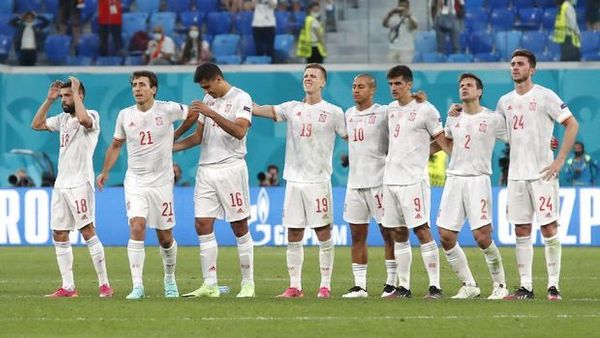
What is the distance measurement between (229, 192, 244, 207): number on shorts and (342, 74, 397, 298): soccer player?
112cm

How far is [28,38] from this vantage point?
34.2 metres

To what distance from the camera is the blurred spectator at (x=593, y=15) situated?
32.1 m

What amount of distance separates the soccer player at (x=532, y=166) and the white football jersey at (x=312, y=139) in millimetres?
1934

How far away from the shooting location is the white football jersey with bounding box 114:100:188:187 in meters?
16.5

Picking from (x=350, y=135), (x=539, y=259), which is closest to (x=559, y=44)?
(x=539, y=259)

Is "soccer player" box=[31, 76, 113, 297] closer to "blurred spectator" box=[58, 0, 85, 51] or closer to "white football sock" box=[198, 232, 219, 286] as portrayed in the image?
"white football sock" box=[198, 232, 219, 286]

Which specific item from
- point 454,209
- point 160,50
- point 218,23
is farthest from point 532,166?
point 218,23

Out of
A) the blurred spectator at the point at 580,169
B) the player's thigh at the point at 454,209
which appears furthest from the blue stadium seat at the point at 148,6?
the player's thigh at the point at 454,209

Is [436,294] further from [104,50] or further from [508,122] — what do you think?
[104,50]

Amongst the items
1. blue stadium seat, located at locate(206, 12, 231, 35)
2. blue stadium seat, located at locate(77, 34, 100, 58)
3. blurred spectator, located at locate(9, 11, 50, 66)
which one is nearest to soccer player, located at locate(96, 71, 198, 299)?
blue stadium seat, located at locate(206, 12, 231, 35)

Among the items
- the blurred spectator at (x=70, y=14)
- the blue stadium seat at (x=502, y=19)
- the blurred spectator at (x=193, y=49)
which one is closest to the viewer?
the blue stadium seat at (x=502, y=19)

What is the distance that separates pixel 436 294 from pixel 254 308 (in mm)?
2299

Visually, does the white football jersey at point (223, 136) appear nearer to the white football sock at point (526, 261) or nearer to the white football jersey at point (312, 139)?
the white football jersey at point (312, 139)

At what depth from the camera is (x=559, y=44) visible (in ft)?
107
